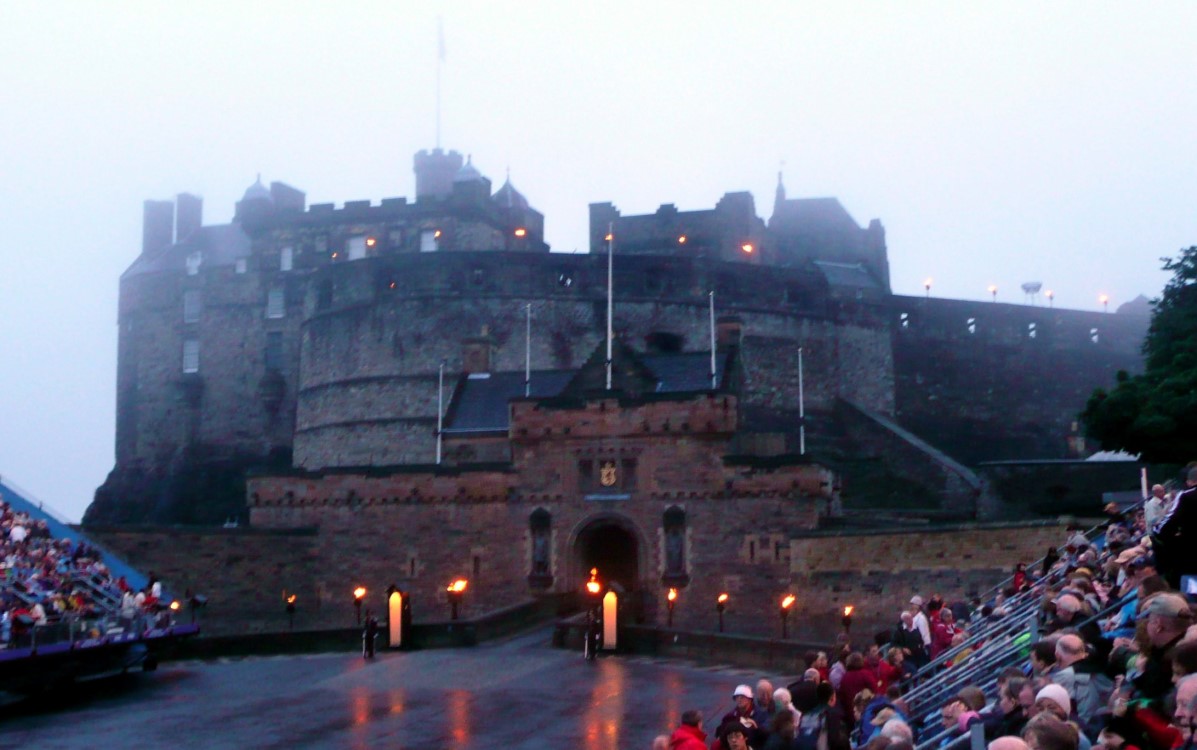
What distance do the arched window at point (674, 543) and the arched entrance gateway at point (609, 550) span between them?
2.14 feet

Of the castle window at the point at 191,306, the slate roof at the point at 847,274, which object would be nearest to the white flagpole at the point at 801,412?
the slate roof at the point at 847,274

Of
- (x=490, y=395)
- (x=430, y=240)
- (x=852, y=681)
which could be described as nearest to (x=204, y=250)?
(x=430, y=240)

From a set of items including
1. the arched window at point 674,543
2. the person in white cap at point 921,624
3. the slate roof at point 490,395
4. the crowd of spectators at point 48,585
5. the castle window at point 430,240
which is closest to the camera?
the person in white cap at point 921,624

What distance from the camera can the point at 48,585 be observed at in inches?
909

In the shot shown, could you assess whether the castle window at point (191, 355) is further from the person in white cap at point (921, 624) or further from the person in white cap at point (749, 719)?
the person in white cap at point (749, 719)

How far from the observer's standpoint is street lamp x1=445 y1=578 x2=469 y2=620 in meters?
26.8

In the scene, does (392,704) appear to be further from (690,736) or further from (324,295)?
(324,295)

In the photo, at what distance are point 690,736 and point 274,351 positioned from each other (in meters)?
45.1

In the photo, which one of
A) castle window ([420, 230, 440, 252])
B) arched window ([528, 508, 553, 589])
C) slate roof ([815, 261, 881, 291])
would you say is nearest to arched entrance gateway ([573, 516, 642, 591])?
arched window ([528, 508, 553, 589])

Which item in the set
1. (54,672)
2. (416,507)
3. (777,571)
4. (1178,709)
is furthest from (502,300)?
(1178,709)

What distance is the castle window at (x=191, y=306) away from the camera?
55281 millimetres

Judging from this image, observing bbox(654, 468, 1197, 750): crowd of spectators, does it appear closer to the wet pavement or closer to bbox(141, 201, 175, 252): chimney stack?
the wet pavement

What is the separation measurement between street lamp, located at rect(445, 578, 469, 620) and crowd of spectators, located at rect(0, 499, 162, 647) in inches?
212

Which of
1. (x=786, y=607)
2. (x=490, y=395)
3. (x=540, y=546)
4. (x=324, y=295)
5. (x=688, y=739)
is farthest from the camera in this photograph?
(x=324, y=295)
